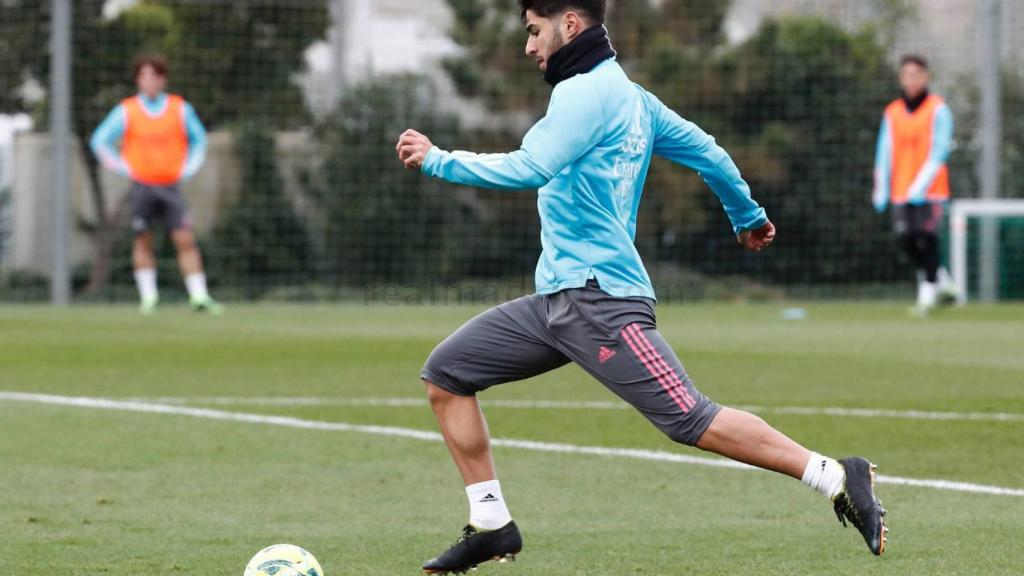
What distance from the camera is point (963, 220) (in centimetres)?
2145

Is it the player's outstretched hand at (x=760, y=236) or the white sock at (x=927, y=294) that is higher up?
the player's outstretched hand at (x=760, y=236)

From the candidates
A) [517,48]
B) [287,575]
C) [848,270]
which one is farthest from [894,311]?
[287,575]

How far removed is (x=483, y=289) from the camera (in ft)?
77.0

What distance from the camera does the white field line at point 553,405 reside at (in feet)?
29.2

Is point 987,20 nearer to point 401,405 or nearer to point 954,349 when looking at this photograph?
point 954,349

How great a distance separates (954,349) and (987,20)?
10.3m

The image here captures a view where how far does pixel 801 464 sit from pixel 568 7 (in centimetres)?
153

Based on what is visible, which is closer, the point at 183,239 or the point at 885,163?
the point at 183,239

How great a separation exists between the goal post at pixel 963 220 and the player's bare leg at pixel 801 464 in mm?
16485

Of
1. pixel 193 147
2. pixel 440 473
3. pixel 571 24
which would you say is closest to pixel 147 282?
pixel 193 147

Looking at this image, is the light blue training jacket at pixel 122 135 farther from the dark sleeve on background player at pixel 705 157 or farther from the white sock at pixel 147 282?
the dark sleeve on background player at pixel 705 157

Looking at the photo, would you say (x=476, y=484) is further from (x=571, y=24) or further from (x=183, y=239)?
(x=183, y=239)

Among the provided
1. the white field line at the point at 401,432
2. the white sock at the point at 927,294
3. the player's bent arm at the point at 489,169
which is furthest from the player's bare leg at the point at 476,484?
the white sock at the point at 927,294

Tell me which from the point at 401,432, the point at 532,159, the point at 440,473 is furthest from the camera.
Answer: the point at 401,432
